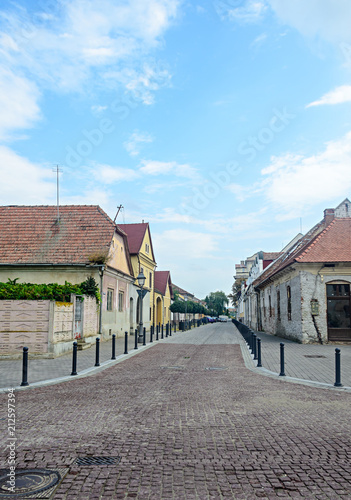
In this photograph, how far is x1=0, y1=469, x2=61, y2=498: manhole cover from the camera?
12.6 feet

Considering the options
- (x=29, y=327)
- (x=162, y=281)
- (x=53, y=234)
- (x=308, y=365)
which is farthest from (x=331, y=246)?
(x=162, y=281)

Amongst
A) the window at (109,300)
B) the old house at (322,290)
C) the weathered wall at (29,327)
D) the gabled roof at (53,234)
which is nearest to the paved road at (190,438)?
the weathered wall at (29,327)

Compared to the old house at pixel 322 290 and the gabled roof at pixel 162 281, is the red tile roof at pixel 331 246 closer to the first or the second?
the old house at pixel 322 290

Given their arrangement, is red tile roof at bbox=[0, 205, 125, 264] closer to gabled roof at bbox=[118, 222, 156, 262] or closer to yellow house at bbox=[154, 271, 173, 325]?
gabled roof at bbox=[118, 222, 156, 262]

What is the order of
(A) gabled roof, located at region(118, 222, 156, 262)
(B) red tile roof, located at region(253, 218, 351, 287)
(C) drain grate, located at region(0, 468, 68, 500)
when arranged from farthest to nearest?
(A) gabled roof, located at region(118, 222, 156, 262)
(B) red tile roof, located at region(253, 218, 351, 287)
(C) drain grate, located at region(0, 468, 68, 500)

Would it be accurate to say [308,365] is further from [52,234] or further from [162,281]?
[162,281]

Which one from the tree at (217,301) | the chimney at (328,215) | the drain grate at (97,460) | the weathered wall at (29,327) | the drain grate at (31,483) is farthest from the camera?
the tree at (217,301)

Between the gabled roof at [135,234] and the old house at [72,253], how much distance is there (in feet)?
27.6

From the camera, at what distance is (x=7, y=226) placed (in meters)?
24.1

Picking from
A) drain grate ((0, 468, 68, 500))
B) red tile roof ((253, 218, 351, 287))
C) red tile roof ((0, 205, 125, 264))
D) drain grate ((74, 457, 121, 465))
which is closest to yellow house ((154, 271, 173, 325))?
red tile roof ((0, 205, 125, 264))

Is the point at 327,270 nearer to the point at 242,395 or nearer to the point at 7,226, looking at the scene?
the point at 242,395

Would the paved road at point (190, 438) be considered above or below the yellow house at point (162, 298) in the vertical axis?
below

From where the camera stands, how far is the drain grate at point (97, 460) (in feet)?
15.0

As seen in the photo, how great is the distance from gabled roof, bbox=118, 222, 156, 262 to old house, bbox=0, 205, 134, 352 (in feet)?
27.6
